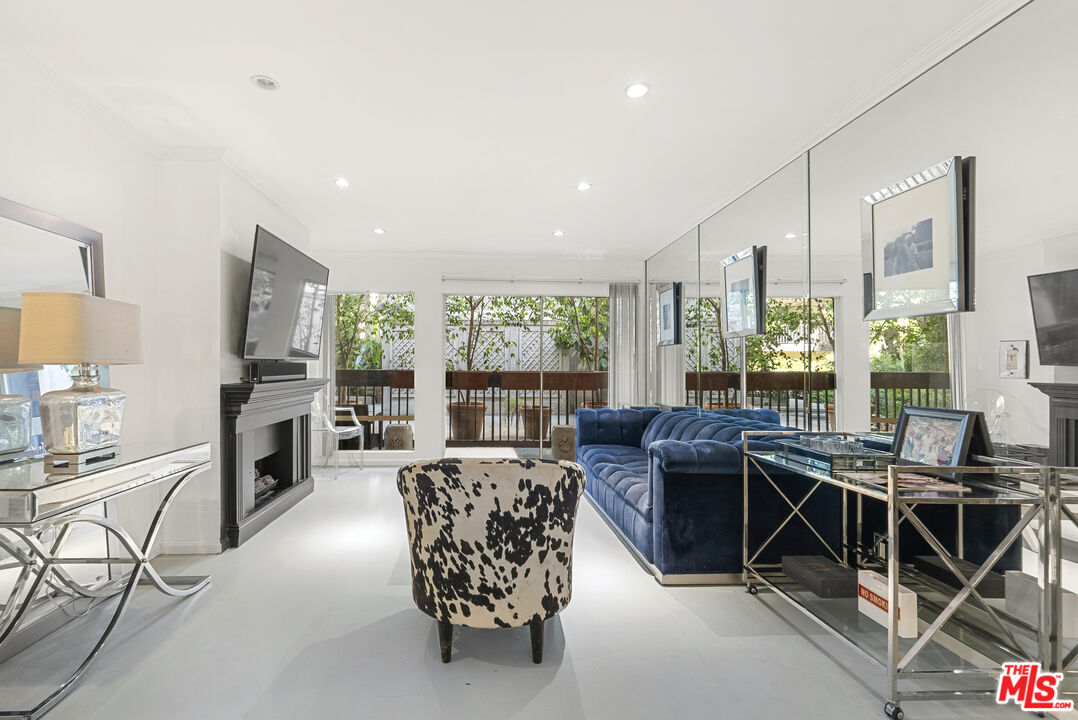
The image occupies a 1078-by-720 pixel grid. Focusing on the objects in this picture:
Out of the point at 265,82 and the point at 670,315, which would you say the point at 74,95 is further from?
the point at 670,315

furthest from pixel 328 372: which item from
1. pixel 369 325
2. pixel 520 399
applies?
pixel 520 399

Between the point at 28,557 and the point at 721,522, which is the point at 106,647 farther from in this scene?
the point at 721,522

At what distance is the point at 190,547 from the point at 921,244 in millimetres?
4404

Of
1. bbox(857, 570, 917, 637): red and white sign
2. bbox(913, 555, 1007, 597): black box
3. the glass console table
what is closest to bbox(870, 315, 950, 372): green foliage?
the glass console table

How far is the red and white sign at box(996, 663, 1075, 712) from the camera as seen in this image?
187 cm

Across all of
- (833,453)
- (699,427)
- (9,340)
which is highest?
(9,340)

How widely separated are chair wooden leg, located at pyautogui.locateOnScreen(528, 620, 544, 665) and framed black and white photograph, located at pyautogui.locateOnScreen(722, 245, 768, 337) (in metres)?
2.58

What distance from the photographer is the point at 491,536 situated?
217 cm

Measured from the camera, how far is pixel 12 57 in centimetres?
245

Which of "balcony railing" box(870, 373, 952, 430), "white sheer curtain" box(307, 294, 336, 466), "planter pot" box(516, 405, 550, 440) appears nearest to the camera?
"balcony railing" box(870, 373, 952, 430)

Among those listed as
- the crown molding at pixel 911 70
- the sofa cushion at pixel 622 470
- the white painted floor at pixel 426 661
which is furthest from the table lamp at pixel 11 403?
the crown molding at pixel 911 70

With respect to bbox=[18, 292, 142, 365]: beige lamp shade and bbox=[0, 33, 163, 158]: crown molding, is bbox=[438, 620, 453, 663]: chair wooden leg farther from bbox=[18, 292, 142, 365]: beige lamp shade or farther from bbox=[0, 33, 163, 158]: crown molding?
bbox=[0, 33, 163, 158]: crown molding

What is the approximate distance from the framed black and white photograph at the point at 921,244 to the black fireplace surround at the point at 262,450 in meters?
3.70

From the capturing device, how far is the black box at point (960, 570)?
7.06ft
